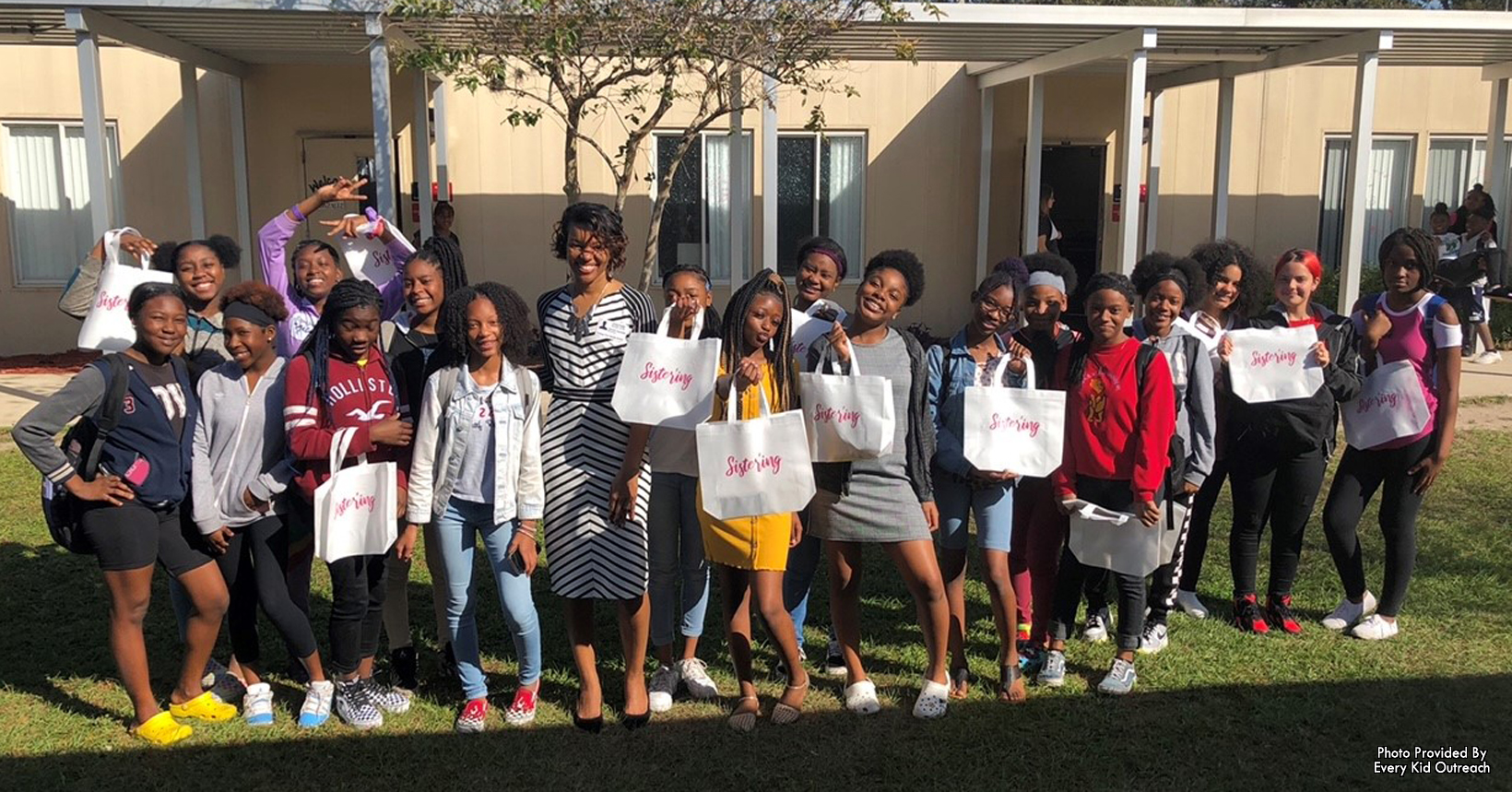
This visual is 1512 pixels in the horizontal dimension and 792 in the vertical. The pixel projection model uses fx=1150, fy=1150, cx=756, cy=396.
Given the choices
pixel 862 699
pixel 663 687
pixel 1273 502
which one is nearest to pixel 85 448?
pixel 663 687

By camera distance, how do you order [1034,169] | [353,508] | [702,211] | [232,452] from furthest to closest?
[702,211] < [1034,169] < [232,452] < [353,508]

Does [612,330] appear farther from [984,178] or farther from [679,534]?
[984,178]

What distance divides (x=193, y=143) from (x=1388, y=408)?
10884mm

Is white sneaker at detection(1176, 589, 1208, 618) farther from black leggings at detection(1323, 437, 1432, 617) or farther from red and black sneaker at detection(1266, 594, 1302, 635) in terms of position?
black leggings at detection(1323, 437, 1432, 617)

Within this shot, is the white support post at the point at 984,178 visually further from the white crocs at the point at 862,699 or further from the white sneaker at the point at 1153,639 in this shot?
the white crocs at the point at 862,699

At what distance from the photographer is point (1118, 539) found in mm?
4336

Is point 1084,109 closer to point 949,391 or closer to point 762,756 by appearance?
point 949,391

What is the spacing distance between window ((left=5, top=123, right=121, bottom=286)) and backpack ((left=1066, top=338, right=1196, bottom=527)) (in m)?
11.9

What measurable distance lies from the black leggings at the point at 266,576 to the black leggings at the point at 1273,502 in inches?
152

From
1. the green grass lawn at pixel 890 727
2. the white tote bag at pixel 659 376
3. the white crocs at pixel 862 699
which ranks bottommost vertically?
the green grass lawn at pixel 890 727

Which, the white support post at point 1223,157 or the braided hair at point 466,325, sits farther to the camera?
the white support post at point 1223,157

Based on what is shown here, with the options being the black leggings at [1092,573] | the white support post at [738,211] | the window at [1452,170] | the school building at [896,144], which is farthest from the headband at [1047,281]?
the window at [1452,170]

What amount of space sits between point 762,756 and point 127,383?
2463 mm

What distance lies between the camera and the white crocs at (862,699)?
14.2 ft
